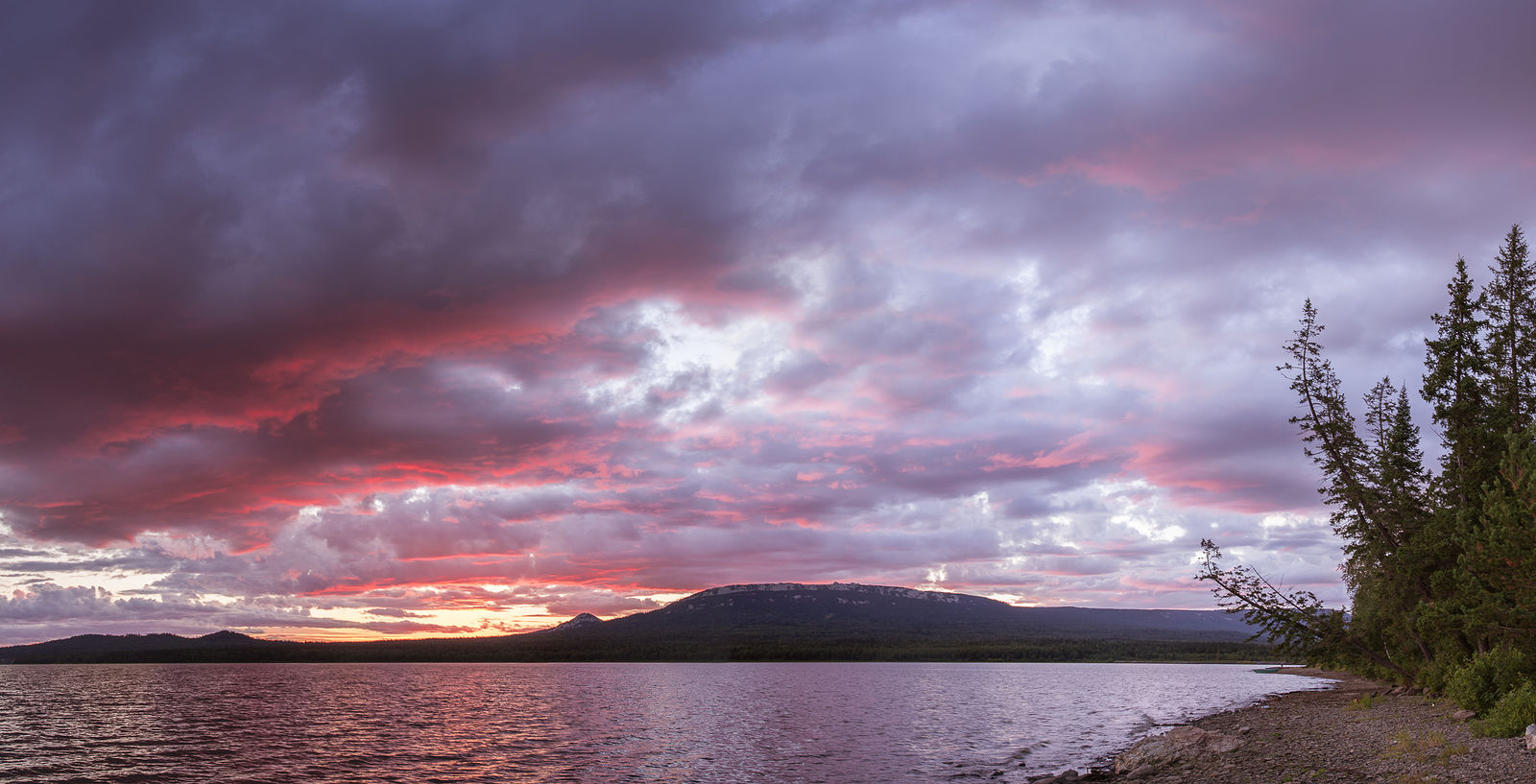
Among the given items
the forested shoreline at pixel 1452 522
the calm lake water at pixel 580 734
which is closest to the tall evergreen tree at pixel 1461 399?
the forested shoreline at pixel 1452 522

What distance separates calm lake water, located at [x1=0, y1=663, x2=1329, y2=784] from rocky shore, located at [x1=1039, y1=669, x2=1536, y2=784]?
883cm

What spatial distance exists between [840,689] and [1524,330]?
12782cm

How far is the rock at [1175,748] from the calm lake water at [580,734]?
5.57m

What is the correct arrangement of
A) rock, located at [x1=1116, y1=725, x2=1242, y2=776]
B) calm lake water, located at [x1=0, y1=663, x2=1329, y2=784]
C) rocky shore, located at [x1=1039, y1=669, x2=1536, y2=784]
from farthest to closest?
calm lake water, located at [x1=0, y1=663, x2=1329, y2=784], rock, located at [x1=1116, y1=725, x2=1242, y2=776], rocky shore, located at [x1=1039, y1=669, x2=1536, y2=784]

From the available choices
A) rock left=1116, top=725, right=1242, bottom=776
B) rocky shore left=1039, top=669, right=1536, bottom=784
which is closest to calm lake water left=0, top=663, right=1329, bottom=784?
rock left=1116, top=725, right=1242, bottom=776

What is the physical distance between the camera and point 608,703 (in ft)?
426

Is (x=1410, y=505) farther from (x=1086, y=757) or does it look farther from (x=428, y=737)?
(x=428, y=737)

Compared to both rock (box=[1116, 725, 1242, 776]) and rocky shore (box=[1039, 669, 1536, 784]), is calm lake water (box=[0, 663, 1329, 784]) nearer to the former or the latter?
rock (box=[1116, 725, 1242, 776])

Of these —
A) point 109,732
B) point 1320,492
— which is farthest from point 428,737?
point 1320,492

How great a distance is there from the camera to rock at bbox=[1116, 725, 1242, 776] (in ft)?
155

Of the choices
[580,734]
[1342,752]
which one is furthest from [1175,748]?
[580,734]

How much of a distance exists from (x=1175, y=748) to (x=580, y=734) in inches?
2142

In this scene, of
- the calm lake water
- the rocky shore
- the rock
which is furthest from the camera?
the calm lake water

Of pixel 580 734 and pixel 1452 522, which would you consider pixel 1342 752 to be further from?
pixel 580 734
